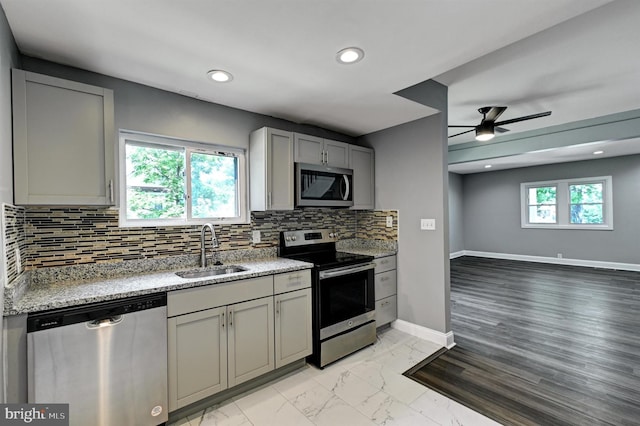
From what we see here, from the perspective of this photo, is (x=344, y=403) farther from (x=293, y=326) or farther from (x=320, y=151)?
(x=320, y=151)

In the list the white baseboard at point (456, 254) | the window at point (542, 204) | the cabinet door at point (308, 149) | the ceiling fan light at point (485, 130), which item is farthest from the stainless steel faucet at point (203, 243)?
the window at point (542, 204)

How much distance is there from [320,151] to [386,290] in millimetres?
1683

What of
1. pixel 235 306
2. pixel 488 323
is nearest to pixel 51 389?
pixel 235 306

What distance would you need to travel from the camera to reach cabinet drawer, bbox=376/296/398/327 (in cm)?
316

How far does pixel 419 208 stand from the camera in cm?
318

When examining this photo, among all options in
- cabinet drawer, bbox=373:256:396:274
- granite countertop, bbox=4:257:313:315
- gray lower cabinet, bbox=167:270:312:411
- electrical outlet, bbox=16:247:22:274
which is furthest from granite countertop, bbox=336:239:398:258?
electrical outlet, bbox=16:247:22:274

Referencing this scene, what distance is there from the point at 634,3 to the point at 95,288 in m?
3.71

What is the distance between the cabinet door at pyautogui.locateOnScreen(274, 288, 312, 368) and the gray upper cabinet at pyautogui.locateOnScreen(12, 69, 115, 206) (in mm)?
1447

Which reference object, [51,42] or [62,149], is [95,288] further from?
[51,42]

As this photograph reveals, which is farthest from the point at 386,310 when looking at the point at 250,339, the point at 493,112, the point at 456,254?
the point at 456,254

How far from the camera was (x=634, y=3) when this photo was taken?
1.81m

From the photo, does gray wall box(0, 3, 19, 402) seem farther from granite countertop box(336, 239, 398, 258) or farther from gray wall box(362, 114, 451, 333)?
gray wall box(362, 114, 451, 333)

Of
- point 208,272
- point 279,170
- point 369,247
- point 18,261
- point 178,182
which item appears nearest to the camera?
point 18,261

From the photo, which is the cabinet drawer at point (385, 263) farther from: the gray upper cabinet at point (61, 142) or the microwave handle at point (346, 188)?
the gray upper cabinet at point (61, 142)
